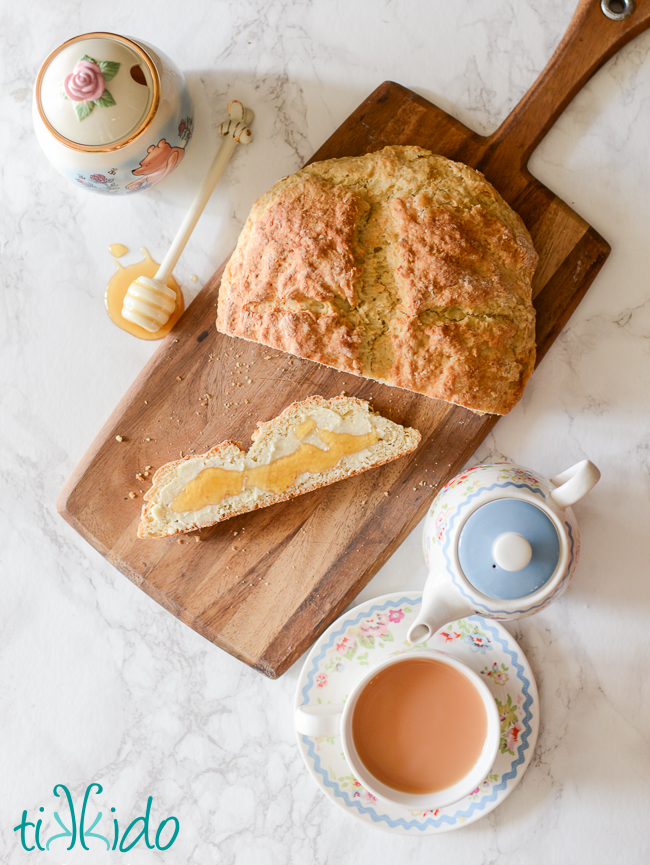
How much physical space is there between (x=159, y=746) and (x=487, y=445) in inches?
72.4

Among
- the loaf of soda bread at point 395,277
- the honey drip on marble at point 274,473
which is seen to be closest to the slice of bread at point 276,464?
the honey drip on marble at point 274,473

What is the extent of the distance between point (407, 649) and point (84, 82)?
2188 mm

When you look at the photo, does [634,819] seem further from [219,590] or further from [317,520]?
[219,590]

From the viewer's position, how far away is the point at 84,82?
1.88 meters

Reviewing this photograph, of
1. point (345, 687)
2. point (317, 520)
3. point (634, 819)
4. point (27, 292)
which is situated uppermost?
point (27, 292)

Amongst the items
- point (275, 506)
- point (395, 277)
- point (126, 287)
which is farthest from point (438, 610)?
point (126, 287)

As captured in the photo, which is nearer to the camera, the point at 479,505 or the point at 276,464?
the point at 479,505

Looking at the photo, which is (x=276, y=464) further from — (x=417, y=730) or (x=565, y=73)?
(x=565, y=73)

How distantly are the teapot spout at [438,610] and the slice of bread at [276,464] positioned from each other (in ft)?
1.82

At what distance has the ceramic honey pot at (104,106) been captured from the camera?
192 cm

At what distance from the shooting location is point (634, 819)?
2.43 m

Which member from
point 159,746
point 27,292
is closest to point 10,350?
point 27,292

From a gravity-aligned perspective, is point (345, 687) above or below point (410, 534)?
below

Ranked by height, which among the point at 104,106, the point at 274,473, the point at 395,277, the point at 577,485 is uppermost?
the point at 104,106
